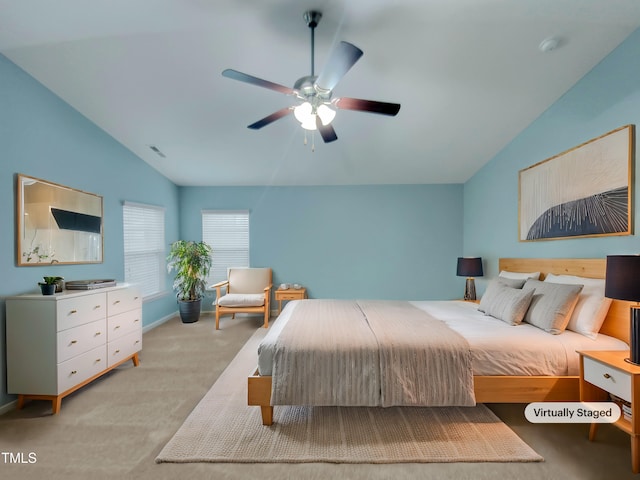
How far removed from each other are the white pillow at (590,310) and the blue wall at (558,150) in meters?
0.32

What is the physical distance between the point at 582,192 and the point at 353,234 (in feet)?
10.3

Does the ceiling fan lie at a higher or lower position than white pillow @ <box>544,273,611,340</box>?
higher

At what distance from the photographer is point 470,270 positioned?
4199mm

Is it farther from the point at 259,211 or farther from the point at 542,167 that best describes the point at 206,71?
the point at 542,167

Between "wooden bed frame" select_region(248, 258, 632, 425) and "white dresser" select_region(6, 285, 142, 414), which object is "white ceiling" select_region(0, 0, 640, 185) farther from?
"wooden bed frame" select_region(248, 258, 632, 425)

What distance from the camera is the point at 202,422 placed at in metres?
2.16

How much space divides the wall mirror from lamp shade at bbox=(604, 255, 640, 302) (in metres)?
4.37

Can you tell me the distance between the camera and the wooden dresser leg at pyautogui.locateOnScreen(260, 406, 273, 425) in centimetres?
209

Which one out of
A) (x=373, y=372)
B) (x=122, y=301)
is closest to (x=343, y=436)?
(x=373, y=372)

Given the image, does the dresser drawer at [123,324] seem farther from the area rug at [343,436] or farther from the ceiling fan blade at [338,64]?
the ceiling fan blade at [338,64]

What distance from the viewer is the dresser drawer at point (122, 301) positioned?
2865 mm

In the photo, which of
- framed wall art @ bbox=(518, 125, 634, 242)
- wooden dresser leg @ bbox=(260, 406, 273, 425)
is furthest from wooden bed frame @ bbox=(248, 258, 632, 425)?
framed wall art @ bbox=(518, 125, 634, 242)

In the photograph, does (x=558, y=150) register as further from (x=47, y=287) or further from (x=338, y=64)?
(x=47, y=287)

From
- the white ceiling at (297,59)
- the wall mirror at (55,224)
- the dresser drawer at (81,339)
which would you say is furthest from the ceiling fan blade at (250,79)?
the dresser drawer at (81,339)
